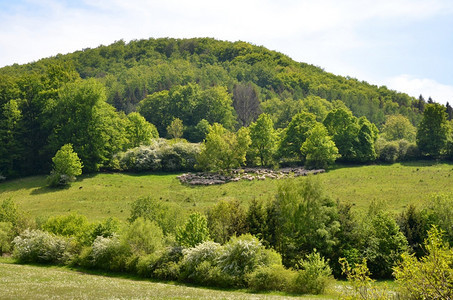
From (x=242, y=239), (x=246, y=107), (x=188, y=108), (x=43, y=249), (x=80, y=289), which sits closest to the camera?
(x=80, y=289)

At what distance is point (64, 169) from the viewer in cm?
7219

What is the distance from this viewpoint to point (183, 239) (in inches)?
1473

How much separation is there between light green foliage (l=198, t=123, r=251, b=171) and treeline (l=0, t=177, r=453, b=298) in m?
35.9

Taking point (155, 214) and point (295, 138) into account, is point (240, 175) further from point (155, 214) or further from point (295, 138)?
point (155, 214)

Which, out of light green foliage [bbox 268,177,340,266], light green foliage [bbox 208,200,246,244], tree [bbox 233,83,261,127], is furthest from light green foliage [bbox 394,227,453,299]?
tree [bbox 233,83,261,127]

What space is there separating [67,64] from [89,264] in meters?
74.7

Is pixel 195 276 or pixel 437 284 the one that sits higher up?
pixel 437 284

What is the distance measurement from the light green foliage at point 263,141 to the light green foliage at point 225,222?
45244 millimetres

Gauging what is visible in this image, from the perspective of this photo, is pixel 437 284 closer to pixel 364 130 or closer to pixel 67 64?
pixel 364 130

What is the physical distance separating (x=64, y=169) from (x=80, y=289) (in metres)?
49.7

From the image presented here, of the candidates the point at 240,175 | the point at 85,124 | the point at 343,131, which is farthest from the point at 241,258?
the point at 343,131

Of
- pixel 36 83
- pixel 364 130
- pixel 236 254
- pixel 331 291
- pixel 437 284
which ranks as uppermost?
pixel 36 83

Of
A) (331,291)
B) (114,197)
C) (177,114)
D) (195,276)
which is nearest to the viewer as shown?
(331,291)

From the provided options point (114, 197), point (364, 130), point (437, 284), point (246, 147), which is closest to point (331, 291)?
point (437, 284)
